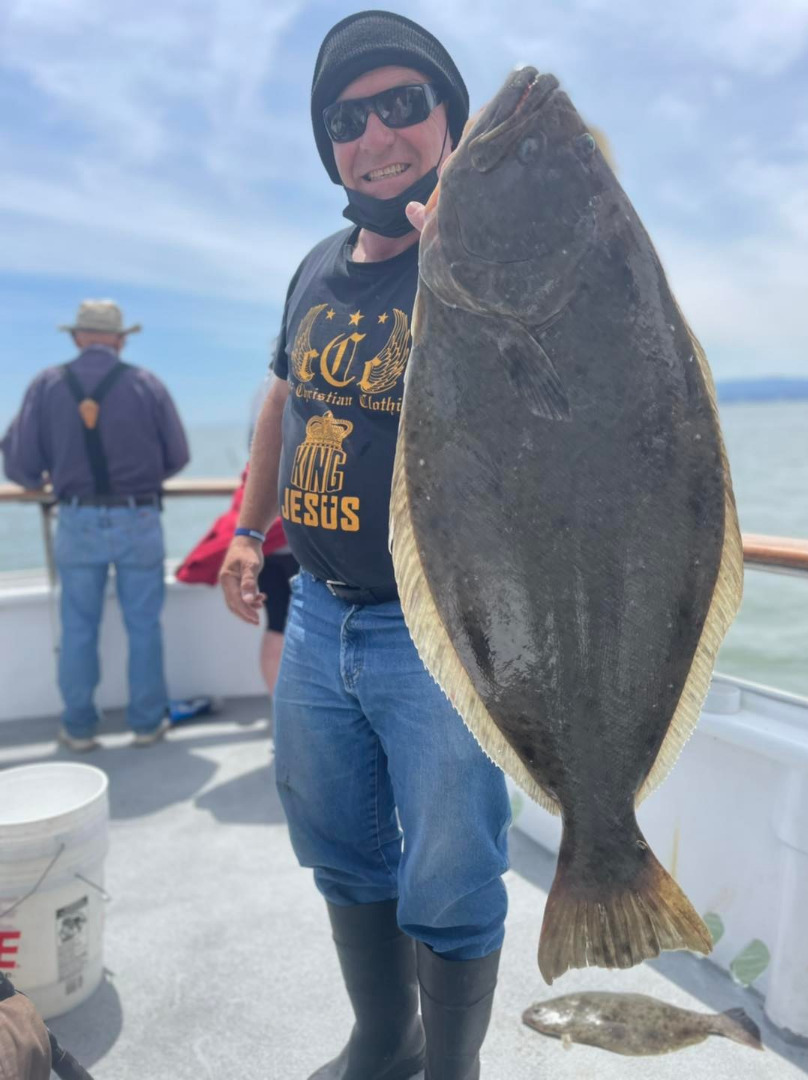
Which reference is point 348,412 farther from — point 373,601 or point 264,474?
point 264,474

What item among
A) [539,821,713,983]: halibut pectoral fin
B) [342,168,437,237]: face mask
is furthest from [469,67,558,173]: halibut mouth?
[539,821,713,983]: halibut pectoral fin

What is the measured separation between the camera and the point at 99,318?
501cm

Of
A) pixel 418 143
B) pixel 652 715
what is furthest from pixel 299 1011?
pixel 418 143

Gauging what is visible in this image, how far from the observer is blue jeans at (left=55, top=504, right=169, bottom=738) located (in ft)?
16.0

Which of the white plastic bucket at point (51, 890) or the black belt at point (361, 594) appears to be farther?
the white plastic bucket at point (51, 890)

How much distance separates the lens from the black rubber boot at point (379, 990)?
2096mm

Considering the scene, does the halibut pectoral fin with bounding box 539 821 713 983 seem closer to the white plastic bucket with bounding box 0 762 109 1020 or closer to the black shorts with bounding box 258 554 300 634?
the white plastic bucket with bounding box 0 762 109 1020

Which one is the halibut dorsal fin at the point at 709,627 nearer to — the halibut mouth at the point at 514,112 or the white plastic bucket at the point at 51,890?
the halibut mouth at the point at 514,112

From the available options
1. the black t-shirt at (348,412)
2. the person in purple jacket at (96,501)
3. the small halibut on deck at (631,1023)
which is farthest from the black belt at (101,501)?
the small halibut on deck at (631,1023)

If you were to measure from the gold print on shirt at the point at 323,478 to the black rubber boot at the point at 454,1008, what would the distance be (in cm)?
98

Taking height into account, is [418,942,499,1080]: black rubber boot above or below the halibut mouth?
below

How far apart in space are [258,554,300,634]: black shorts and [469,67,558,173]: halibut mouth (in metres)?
3.17

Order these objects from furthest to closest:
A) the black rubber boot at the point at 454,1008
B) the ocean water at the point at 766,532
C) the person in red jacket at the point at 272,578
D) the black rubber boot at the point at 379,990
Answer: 1. the ocean water at the point at 766,532
2. the person in red jacket at the point at 272,578
3. the black rubber boot at the point at 379,990
4. the black rubber boot at the point at 454,1008

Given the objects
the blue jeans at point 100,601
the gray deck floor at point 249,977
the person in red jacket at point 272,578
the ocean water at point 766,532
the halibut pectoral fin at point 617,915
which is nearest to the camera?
the halibut pectoral fin at point 617,915
